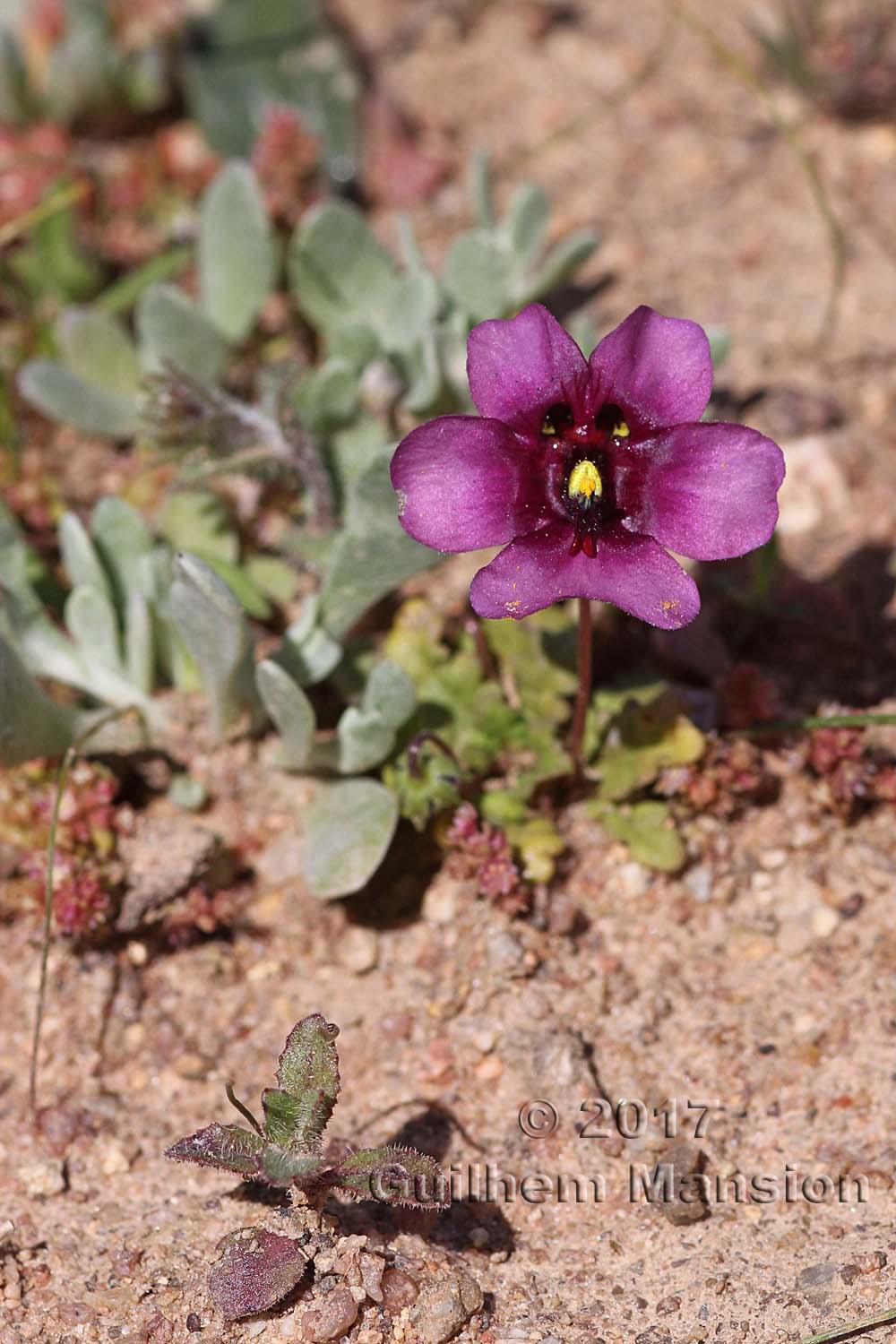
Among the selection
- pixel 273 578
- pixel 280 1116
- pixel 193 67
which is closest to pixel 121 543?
pixel 273 578

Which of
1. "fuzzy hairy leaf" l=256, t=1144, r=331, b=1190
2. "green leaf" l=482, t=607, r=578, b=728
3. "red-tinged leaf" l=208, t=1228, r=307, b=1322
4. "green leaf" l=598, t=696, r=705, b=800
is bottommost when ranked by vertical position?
"red-tinged leaf" l=208, t=1228, r=307, b=1322

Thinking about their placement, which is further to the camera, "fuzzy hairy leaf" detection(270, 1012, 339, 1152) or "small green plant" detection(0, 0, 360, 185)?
"small green plant" detection(0, 0, 360, 185)

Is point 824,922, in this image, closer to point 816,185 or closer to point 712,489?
point 712,489

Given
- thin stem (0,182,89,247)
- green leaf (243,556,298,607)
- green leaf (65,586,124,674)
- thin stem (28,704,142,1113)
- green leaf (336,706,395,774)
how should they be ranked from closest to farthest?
thin stem (28,704,142,1113) → green leaf (336,706,395,774) → green leaf (65,586,124,674) → green leaf (243,556,298,607) → thin stem (0,182,89,247)

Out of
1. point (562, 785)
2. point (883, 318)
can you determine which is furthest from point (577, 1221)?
point (883, 318)

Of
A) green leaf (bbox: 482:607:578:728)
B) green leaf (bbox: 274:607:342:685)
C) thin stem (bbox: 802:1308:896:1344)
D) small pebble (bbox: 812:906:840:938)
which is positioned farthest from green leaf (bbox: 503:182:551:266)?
thin stem (bbox: 802:1308:896:1344)

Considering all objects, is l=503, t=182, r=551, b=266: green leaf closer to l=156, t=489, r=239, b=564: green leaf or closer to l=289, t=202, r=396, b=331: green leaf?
l=289, t=202, r=396, b=331: green leaf

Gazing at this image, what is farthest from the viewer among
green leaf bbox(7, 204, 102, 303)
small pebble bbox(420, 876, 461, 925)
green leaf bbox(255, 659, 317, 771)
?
green leaf bbox(7, 204, 102, 303)

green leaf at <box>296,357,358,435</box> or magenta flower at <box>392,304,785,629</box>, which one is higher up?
magenta flower at <box>392,304,785,629</box>
